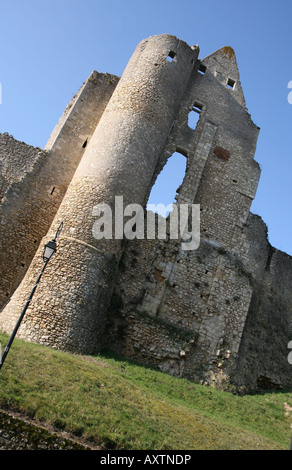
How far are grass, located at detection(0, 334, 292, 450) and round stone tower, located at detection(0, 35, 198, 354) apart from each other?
986 millimetres

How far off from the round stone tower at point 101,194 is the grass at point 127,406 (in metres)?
0.99

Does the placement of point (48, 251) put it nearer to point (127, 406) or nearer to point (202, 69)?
point (127, 406)

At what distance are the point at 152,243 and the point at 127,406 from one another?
709 cm

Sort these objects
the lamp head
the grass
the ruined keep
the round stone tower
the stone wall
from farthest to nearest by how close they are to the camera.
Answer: the stone wall
the ruined keep
the round stone tower
the lamp head
the grass

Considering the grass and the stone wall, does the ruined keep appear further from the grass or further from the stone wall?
the grass

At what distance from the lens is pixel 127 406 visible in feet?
Answer: 25.9

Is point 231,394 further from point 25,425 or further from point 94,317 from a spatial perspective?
point 25,425

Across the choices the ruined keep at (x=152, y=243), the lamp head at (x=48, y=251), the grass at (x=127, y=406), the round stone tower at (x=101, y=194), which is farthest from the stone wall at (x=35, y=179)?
the lamp head at (x=48, y=251)

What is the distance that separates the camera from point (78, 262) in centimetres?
1155

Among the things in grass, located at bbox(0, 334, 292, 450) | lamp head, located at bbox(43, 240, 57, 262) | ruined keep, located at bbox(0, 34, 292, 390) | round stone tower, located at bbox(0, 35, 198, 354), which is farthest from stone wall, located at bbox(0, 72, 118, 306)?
lamp head, located at bbox(43, 240, 57, 262)

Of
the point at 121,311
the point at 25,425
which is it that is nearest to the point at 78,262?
the point at 121,311

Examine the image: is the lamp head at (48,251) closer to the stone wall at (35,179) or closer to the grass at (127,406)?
the grass at (127,406)

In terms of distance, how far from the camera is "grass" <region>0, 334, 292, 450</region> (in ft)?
21.4

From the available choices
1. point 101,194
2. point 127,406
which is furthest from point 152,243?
point 127,406
